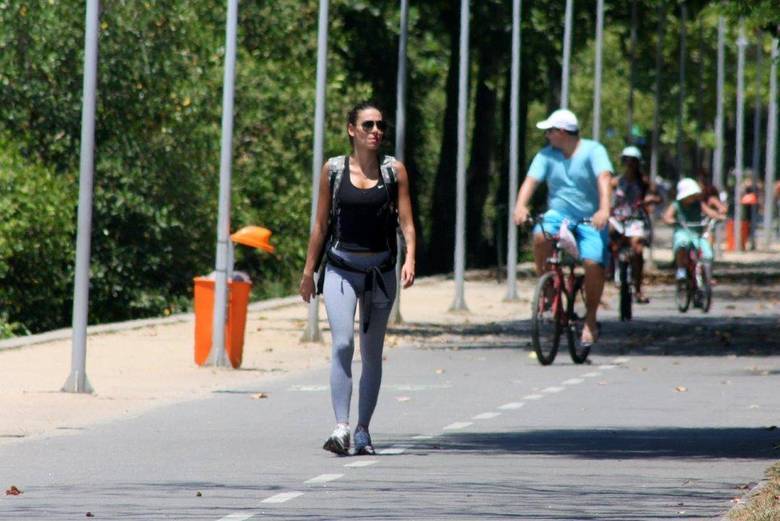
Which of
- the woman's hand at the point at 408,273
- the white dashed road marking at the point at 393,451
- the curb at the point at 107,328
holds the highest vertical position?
the woman's hand at the point at 408,273

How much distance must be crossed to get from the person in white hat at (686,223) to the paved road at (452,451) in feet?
24.7

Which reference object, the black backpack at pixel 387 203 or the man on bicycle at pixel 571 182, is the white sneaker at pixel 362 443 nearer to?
the black backpack at pixel 387 203

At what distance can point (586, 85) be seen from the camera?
76.6m

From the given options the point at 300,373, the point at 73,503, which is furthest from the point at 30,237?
the point at 73,503

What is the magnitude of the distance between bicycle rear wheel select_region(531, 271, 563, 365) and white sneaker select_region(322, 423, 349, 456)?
20.9ft

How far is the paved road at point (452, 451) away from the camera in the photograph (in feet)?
33.3

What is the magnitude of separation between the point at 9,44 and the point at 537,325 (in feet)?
45.1

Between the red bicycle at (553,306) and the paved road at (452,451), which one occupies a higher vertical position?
the red bicycle at (553,306)

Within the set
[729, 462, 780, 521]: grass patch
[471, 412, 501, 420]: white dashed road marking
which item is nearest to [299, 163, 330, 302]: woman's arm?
[471, 412, 501, 420]: white dashed road marking

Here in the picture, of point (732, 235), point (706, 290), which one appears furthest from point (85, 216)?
point (732, 235)

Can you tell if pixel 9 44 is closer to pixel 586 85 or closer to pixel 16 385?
pixel 16 385

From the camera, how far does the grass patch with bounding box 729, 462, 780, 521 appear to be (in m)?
9.25

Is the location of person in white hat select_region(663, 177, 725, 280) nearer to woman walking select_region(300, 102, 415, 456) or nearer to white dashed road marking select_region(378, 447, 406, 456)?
white dashed road marking select_region(378, 447, 406, 456)

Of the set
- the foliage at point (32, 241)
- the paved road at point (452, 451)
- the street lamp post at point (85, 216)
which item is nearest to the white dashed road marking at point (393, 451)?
the paved road at point (452, 451)
